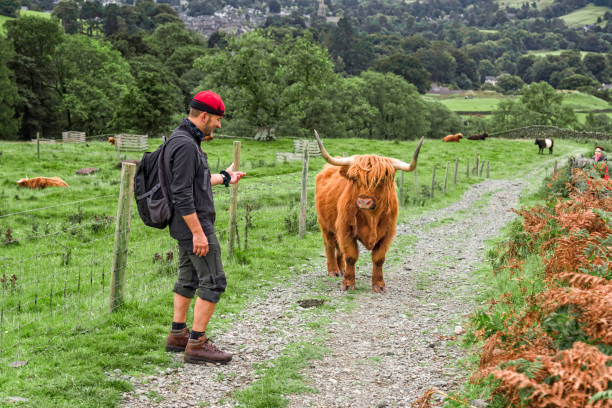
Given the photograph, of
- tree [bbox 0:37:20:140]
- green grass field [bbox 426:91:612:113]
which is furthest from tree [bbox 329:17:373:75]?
tree [bbox 0:37:20:140]

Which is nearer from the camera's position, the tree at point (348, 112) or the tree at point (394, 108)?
the tree at point (348, 112)

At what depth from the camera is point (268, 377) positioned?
5.48 m

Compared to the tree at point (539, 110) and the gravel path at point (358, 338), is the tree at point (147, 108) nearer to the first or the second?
the gravel path at point (358, 338)

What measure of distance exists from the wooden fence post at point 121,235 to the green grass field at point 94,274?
0.88ft

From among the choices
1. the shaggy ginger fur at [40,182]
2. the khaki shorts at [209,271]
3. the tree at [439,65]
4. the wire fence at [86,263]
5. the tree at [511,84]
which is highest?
the tree at [439,65]

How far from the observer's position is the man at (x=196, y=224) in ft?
17.4

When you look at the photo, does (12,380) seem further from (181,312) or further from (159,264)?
(159,264)

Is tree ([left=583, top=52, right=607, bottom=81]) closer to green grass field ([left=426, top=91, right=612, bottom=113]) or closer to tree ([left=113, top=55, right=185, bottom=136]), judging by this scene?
green grass field ([left=426, top=91, right=612, bottom=113])

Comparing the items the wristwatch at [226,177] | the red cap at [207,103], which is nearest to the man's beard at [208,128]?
the red cap at [207,103]

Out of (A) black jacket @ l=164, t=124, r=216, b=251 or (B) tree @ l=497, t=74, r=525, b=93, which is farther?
(B) tree @ l=497, t=74, r=525, b=93

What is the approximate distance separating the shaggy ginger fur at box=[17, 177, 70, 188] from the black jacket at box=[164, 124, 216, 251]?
17852 millimetres

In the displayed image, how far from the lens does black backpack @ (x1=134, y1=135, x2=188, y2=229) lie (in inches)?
214

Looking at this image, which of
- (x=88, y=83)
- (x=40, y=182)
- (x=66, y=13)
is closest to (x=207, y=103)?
(x=40, y=182)

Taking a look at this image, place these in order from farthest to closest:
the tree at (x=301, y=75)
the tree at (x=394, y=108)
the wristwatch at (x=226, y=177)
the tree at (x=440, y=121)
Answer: the tree at (x=440, y=121) < the tree at (x=394, y=108) < the tree at (x=301, y=75) < the wristwatch at (x=226, y=177)
